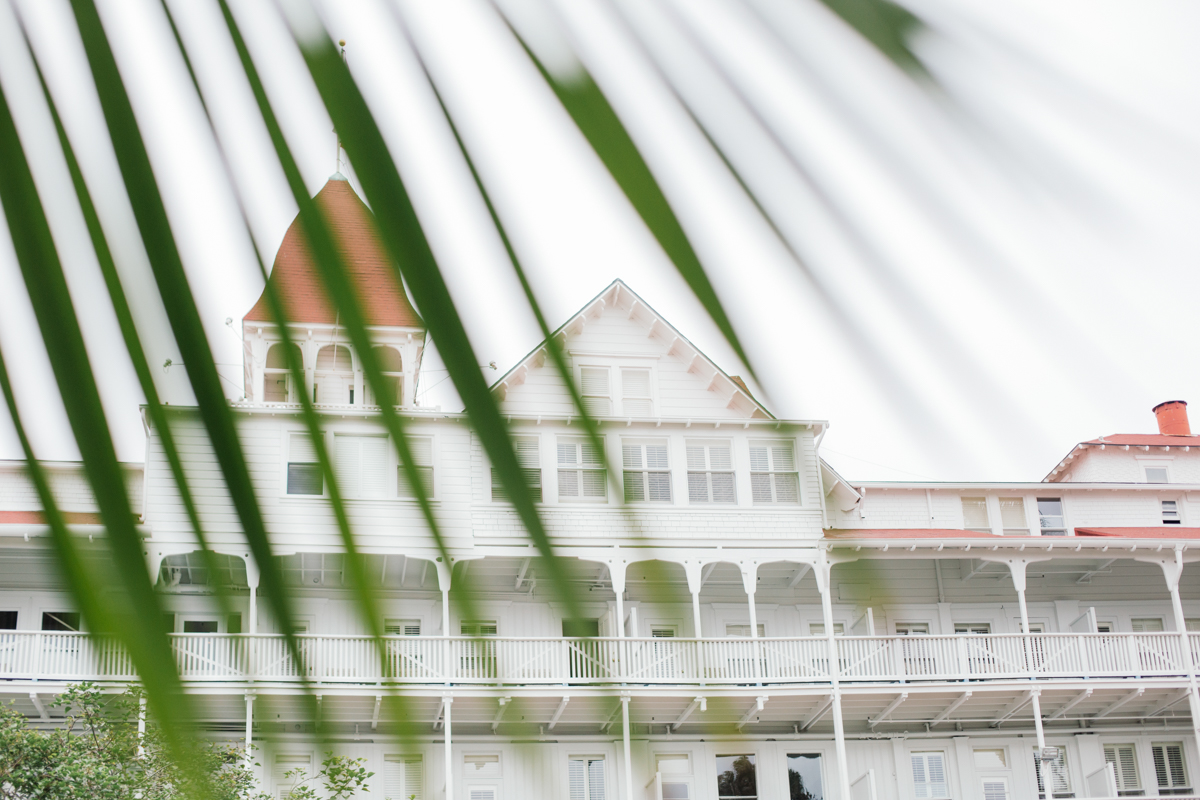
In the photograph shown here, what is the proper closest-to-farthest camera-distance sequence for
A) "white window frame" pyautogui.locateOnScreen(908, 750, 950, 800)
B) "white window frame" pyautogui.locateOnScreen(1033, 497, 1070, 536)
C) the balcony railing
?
the balcony railing → "white window frame" pyautogui.locateOnScreen(908, 750, 950, 800) → "white window frame" pyautogui.locateOnScreen(1033, 497, 1070, 536)

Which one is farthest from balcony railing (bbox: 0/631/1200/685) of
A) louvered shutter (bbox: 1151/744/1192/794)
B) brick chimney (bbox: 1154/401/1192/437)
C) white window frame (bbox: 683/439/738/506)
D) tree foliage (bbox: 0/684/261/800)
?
brick chimney (bbox: 1154/401/1192/437)

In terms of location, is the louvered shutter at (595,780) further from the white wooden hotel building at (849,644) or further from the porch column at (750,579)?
the porch column at (750,579)

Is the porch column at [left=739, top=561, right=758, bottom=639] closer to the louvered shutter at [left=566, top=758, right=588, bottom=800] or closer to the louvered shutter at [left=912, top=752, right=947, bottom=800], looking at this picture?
the louvered shutter at [left=566, top=758, right=588, bottom=800]

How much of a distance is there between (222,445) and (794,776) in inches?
887

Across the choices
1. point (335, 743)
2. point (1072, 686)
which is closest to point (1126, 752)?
point (1072, 686)

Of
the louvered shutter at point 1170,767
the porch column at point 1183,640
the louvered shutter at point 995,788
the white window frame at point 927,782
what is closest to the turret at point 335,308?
the white window frame at point 927,782

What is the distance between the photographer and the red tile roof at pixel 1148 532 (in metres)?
24.2

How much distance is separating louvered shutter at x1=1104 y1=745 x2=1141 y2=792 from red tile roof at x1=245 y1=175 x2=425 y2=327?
25021mm

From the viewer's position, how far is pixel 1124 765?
23219 millimetres

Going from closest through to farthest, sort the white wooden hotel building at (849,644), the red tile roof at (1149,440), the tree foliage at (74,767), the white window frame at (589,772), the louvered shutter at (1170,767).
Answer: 1. the tree foliage at (74,767)
2. the white wooden hotel building at (849,644)
3. the white window frame at (589,772)
4. the louvered shutter at (1170,767)
5. the red tile roof at (1149,440)

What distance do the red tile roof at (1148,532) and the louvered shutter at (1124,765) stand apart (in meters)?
3.86

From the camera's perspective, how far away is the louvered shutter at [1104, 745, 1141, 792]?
23.0 m

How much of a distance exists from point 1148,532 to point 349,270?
88.3 feet

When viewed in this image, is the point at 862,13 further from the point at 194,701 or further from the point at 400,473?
the point at 194,701
